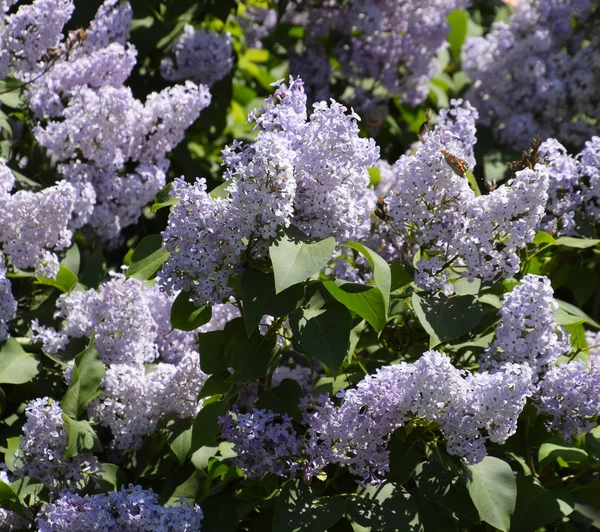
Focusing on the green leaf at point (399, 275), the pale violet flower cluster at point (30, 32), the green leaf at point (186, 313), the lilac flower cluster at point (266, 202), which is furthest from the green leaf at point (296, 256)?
the pale violet flower cluster at point (30, 32)

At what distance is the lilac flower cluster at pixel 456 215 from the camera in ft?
6.54

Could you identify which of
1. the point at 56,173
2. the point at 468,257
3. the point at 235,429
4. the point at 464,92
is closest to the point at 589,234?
the point at 468,257

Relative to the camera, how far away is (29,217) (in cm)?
234

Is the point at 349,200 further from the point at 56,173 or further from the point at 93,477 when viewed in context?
the point at 56,173

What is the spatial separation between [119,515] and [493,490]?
0.82 m

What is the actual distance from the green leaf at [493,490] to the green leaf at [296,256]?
0.59 m

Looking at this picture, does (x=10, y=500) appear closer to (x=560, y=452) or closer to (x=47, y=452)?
(x=47, y=452)

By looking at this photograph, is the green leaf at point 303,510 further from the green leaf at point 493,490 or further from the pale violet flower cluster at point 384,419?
the green leaf at point 493,490

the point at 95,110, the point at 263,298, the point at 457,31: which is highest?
the point at 263,298

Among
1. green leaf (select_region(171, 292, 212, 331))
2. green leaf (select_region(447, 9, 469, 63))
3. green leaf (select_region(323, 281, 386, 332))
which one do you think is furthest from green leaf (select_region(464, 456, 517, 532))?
green leaf (select_region(447, 9, 469, 63))

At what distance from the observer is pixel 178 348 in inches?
99.9

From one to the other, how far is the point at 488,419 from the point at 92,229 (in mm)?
1699

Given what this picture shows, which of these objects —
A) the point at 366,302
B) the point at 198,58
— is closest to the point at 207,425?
the point at 366,302

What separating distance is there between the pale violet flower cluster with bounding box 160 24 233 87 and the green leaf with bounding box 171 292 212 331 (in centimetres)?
171
